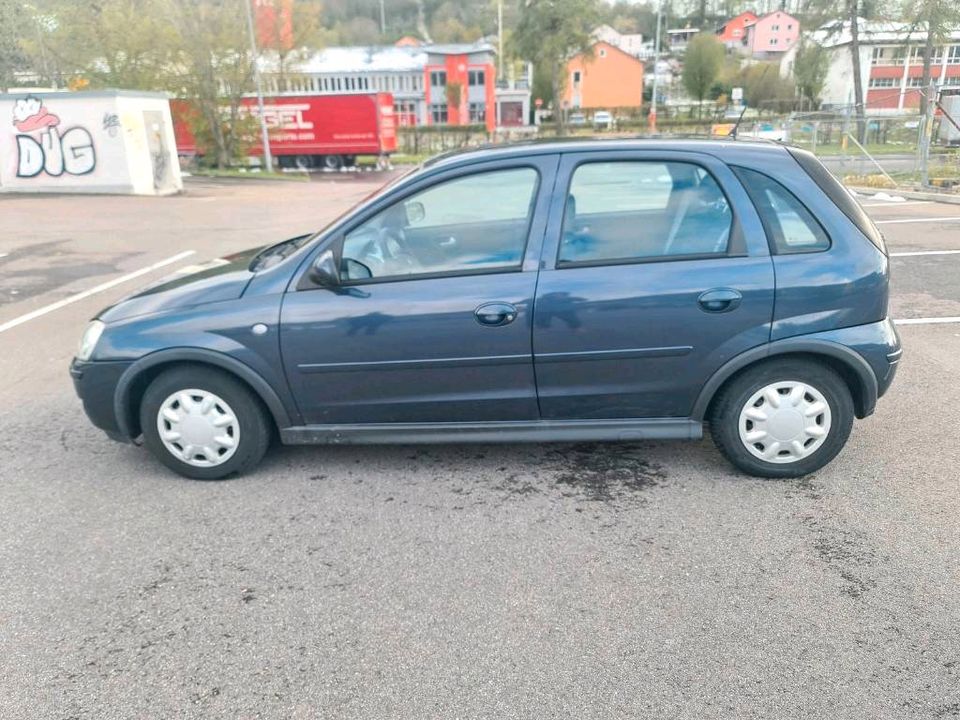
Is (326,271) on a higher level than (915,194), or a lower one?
higher

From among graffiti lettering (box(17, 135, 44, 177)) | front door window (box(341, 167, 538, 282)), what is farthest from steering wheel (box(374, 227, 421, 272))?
graffiti lettering (box(17, 135, 44, 177))

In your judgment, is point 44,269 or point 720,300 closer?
point 720,300

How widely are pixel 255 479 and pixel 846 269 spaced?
316 centimetres

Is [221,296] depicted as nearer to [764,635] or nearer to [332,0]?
[764,635]

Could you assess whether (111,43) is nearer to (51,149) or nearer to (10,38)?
(10,38)

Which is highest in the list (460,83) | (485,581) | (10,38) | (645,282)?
(10,38)

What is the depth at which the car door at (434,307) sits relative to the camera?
353 cm

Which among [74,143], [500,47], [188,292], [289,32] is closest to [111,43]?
[289,32]

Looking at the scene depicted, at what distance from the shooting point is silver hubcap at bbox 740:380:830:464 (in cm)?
364

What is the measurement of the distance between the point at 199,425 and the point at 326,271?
1.07m

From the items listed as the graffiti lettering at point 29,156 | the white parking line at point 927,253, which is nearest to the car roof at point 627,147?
the white parking line at point 927,253

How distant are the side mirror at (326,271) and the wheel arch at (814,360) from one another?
6.19 feet

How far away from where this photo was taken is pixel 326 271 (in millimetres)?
3561

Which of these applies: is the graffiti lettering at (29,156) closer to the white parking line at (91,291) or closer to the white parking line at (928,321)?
the white parking line at (91,291)
